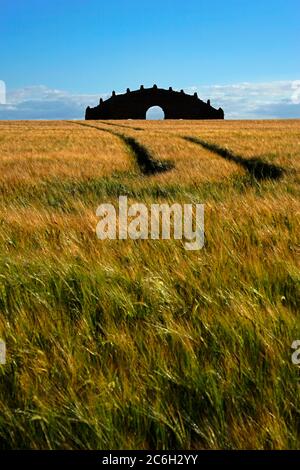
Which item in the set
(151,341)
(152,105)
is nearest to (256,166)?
(151,341)

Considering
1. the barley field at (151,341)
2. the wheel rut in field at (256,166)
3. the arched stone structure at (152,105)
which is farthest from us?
the arched stone structure at (152,105)

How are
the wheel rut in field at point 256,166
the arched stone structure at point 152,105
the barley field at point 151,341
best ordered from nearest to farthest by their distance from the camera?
1. the barley field at point 151,341
2. the wheel rut in field at point 256,166
3. the arched stone structure at point 152,105

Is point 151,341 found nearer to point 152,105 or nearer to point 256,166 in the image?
point 256,166

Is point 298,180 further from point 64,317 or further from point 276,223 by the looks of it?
point 64,317

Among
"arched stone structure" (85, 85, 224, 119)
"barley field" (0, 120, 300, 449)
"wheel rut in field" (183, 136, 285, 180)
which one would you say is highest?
"arched stone structure" (85, 85, 224, 119)

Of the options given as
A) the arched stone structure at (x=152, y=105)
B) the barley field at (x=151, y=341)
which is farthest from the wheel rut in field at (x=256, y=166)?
the arched stone structure at (x=152, y=105)

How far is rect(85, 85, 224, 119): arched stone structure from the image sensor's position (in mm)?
84375

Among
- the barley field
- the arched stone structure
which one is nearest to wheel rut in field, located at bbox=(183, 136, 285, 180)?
the barley field

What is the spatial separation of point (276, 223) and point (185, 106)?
85.6m

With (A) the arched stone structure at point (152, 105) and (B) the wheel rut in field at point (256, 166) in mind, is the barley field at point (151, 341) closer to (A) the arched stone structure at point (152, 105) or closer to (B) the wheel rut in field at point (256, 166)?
(B) the wheel rut in field at point (256, 166)

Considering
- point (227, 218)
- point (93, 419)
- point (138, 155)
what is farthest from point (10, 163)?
point (93, 419)

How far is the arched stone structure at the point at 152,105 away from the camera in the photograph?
277 ft

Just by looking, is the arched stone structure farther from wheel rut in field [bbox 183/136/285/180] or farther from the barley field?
the barley field

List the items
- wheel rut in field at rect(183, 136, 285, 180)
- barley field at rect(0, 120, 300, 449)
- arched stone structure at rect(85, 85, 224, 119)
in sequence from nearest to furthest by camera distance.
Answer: barley field at rect(0, 120, 300, 449)
wheel rut in field at rect(183, 136, 285, 180)
arched stone structure at rect(85, 85, 224, 119)
